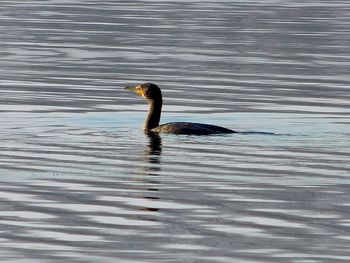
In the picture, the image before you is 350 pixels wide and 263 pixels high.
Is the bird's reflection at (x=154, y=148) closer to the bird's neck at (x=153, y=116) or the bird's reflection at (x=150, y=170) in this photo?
the bird's reflection at (x=150, y=170)

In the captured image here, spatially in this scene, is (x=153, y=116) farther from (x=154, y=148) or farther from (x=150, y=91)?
(x=154, y=148)

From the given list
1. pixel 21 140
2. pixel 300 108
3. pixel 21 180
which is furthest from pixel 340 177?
pixel 300 108

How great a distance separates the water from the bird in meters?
0.21

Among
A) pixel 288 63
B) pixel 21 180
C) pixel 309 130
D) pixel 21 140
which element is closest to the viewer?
pixel 21 180

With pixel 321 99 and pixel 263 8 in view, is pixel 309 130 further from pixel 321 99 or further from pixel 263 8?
pixel 263 8

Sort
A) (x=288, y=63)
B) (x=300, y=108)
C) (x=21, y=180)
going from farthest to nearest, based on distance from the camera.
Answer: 1. (x=288, y=63)
2. (x=300, y=108)
3. (x=21, y=180)

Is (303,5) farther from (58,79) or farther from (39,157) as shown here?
(39,157)

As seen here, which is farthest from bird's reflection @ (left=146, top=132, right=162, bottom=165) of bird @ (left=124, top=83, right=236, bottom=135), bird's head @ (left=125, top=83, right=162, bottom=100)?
bird's head @ (left=125, top=83, right=162, bottom=100)

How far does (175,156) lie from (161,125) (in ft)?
9.94

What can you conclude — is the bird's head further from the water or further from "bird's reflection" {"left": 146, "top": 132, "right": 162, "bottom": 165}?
"bird's reflection" {"left": 146, "top": 132, "right": 162, "bottom": 165}

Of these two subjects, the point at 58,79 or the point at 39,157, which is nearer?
the point at 39,157

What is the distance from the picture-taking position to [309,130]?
21188 mm

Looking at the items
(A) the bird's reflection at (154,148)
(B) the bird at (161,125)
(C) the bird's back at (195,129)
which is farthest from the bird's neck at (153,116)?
(C) the bird's back at (195,129)

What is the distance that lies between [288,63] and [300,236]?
22362 mm
